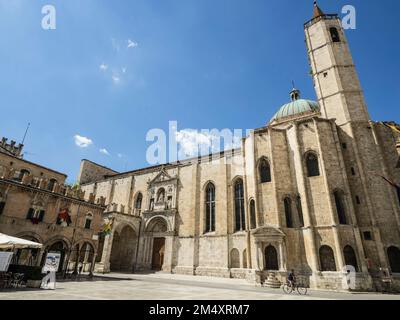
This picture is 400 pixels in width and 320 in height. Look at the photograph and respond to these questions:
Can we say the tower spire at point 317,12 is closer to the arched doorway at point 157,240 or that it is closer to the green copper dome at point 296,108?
the green copper dome at point 296,108

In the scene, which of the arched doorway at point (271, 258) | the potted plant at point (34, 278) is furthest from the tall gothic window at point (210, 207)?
the potted plant at point (34, 278)

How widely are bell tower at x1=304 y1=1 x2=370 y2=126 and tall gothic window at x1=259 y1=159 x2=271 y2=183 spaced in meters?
7.55

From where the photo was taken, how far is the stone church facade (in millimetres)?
17156

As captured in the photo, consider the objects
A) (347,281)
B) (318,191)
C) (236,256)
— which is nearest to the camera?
(347,281)

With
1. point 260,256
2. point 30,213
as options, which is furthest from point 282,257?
point 30,213

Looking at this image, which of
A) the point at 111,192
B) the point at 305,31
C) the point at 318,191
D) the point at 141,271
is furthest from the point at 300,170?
the point at 111,192

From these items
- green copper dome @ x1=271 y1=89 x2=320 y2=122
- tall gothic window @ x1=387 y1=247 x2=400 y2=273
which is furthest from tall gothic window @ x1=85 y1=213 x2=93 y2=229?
tall gothic window @ x1=387 y1=247 x2=400 y2=273

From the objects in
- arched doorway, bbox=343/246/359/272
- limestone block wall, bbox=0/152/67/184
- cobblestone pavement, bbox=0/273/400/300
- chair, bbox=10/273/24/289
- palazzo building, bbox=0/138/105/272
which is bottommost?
cobblestone pavement, bbox=0/273/400/300

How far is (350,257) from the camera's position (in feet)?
54.5

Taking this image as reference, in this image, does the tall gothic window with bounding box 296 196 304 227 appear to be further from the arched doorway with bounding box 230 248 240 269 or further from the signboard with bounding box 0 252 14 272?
the signboard with bounding box 0 252 14 272

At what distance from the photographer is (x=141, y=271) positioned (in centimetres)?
2722

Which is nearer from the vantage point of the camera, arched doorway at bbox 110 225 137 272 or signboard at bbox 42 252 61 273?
signboard at bbox 42 252 61 273

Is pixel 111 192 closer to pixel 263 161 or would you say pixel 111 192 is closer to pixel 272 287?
pixel 263 161

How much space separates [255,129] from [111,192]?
23.9 metres
